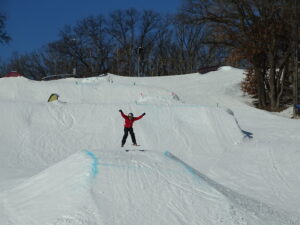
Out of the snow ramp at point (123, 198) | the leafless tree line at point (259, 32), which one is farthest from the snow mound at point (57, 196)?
the leafless tree line at point (259, 32)

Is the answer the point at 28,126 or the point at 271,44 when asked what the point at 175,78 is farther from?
the point at 28,126

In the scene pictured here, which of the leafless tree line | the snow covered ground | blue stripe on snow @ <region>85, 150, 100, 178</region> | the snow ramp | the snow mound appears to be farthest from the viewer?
the leafless tree line

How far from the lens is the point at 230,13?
26.3 m

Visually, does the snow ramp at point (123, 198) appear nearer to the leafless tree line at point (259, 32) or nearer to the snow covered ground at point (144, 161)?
the snow covered ground at point (144, 161)

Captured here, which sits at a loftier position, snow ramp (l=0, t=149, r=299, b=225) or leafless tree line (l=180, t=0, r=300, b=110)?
leafless tree line (l=180, t=0, r=300, b=110)

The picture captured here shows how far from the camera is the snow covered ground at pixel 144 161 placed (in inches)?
257

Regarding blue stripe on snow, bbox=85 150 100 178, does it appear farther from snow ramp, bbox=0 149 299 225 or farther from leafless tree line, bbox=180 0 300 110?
leafless tree line, bbox=180 0 300 110

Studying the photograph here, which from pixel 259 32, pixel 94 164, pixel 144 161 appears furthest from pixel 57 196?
pixel 259 32

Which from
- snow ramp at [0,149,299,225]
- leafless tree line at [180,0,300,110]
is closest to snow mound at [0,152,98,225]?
snow ramp at [0,149,299,225]

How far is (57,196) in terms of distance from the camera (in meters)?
6.61

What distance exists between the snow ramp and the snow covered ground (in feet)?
0.07

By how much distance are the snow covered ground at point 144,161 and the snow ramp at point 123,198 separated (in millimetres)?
22

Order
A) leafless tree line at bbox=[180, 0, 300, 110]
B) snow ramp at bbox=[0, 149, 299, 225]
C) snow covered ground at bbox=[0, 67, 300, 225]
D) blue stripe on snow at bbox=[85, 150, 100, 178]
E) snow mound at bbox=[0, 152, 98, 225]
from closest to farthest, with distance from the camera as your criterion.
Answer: snow mound at bbox=[0, 152, 98, 225]
snow ramp at bbox=[0, 149, 299, 225]
snow covered ground at bbox=[0, 67, 300, 225]
blue stripe on snow at bbox=[85, 150, 100, 178]
leafless tree line at bbox=[180, 0, 300, 110]

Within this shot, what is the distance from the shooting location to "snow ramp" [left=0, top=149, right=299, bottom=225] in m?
6.17
